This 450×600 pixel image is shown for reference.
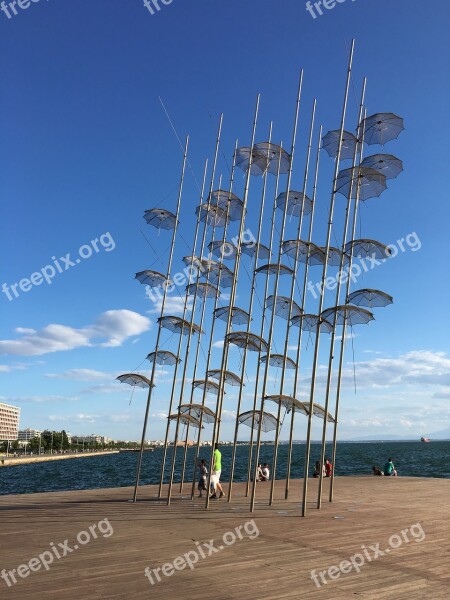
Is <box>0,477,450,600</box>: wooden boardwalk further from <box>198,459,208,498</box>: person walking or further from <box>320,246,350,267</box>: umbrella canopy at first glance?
<box>320,246,350,267</box>: umbrella canopy

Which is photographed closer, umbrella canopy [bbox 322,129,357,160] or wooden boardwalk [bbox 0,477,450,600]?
wooden boardwalk [bbox 0,477,450,600]

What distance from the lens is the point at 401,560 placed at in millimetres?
10914

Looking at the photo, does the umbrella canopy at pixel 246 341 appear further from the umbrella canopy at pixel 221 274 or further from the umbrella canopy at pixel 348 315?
the umbrella canopy at pixel 221 274

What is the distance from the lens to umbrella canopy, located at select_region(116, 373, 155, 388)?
2251 cm

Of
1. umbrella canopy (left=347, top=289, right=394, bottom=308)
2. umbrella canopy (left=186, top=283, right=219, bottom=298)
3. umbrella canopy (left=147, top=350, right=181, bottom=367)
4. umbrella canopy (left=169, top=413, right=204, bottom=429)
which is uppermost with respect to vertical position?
umbrella canopy (left=186, top=283, right=219, bottom=298)

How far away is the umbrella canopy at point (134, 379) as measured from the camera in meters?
22.5

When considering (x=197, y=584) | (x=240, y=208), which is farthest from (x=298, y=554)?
(x=240, y=208)

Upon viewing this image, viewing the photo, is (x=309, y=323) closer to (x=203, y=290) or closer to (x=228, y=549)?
(x=203, y=290)

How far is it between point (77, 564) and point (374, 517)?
10019mm

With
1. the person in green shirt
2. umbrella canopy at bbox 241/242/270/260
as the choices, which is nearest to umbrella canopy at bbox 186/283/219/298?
umbrella canopy at bbox 241/242/270/260

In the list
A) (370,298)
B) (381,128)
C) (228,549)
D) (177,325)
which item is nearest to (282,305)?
(177,325)

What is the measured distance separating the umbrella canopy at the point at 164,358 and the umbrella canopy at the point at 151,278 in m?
3.24

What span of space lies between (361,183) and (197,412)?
38.5ft

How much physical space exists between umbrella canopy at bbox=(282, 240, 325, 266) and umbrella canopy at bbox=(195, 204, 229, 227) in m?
4.25
